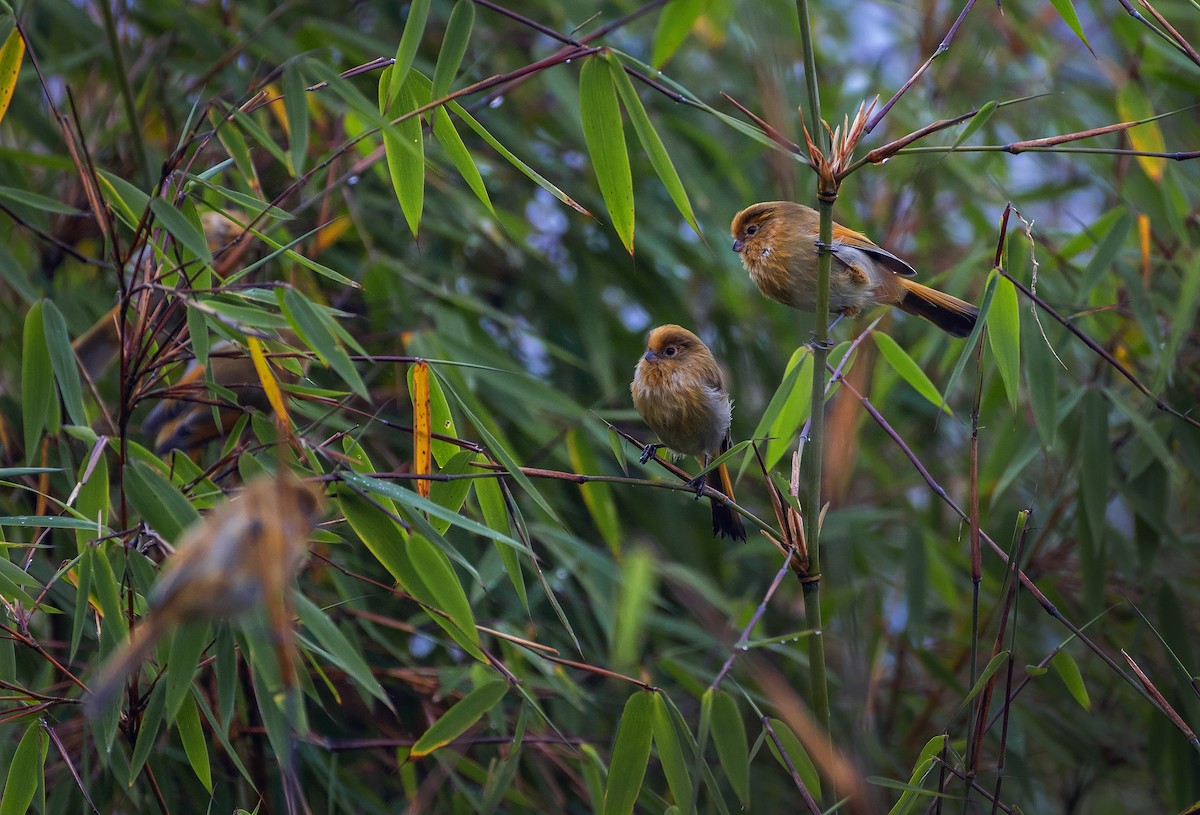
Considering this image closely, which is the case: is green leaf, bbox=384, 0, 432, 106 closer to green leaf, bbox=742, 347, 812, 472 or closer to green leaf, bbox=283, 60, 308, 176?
green leaf, bbox=283, 60, 308, 176

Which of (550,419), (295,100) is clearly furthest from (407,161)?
(550,419)

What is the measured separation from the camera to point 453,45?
1.78 meters

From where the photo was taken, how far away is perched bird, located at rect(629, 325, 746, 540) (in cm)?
287

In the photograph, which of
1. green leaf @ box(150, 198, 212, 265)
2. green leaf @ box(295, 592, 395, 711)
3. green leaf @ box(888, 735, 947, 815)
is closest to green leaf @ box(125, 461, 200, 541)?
green leaf @ box(295, 592, 395, 711)

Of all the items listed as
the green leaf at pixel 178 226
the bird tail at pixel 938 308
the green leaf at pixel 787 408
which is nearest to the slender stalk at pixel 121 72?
the green leaf at pixel 178 226

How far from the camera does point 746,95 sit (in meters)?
4.45

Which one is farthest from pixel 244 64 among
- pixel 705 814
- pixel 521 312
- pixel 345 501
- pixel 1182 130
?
pixel 1182 130

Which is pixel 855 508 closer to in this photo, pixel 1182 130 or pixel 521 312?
pixel 521 312

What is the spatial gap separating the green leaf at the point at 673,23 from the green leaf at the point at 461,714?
1.22 m

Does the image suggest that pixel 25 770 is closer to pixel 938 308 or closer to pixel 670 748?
pixel 670 748

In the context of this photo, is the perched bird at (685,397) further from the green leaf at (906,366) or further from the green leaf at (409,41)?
the green leaf at (409,41)

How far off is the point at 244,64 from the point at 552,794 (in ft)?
8.91

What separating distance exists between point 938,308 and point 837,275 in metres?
0.30

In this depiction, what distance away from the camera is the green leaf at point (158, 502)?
5.63 ft
